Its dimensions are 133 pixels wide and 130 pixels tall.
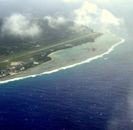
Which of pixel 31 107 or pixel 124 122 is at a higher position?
pixel 31 107

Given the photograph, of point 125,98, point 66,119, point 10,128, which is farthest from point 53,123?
point 125,98

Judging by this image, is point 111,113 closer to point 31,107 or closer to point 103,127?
point 103,127

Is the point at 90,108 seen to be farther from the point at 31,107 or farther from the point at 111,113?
the point at 31,107

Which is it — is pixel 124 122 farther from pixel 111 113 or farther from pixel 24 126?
pixel 24 126

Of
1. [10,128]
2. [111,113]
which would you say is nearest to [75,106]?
[111,113]

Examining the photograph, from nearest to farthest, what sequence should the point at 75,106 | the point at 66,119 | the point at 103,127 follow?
the point at 103,127 → the point at 66,119 → the point at 75,106

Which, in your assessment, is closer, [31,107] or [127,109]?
[127,109]

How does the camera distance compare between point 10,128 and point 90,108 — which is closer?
point 10,128

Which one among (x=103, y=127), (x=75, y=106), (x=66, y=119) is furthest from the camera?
(x=75, y=106)
